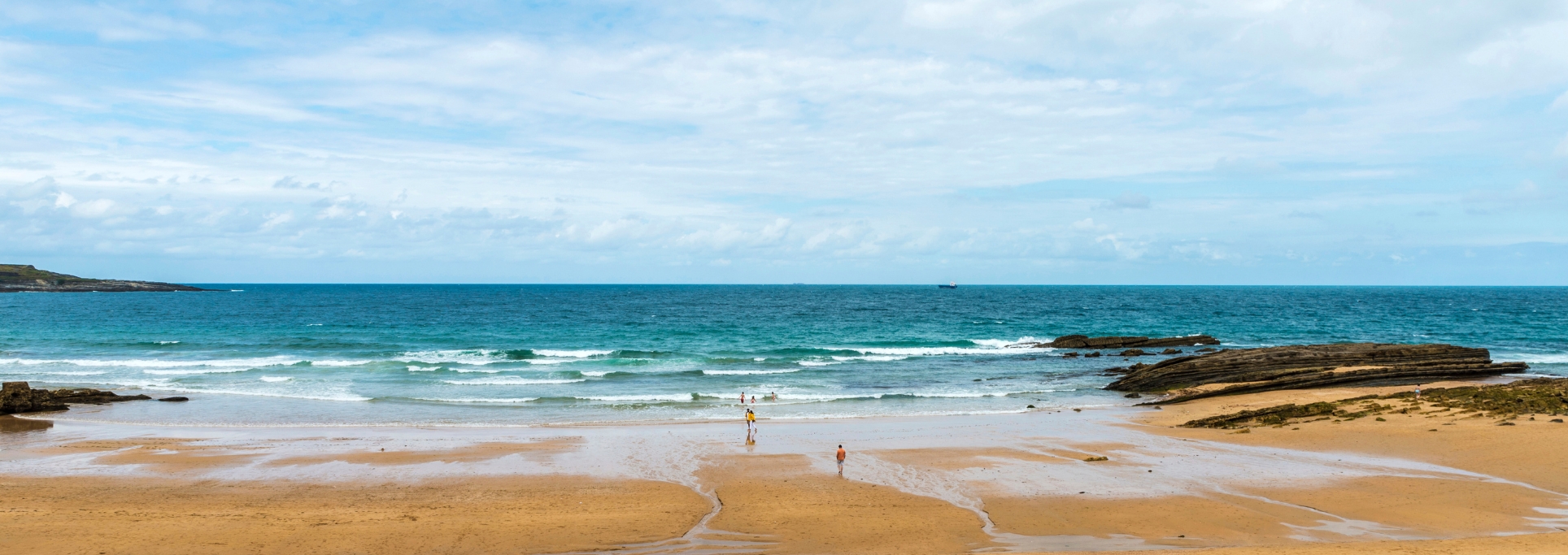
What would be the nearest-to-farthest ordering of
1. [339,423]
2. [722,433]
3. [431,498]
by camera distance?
[431,498] < [722,433] < [339,423]

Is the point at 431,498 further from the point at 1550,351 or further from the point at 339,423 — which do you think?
the point at 1550,351

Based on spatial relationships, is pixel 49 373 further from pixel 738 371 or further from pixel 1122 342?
pixel 1122 342

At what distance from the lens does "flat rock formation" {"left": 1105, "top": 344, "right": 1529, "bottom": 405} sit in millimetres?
34062

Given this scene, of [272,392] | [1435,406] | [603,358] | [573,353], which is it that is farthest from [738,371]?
[1435,406]

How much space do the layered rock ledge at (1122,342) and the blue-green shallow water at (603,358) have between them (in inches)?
159

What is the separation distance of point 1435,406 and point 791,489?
74.0 feet

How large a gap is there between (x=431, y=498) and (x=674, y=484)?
16.7ft

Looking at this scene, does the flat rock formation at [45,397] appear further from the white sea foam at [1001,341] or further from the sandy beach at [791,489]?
the white sea foam at [1001,341]

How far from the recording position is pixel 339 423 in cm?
2833

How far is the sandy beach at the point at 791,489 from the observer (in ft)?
45.9

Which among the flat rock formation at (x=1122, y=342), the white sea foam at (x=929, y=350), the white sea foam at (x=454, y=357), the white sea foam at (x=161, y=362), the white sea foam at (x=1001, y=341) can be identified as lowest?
the white sea foam at (x=161, y=362)

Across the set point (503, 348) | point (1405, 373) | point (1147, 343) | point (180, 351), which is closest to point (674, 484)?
point (1405, 373)

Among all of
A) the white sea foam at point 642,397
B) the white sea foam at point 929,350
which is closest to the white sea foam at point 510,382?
the white sea foam at point 642,397

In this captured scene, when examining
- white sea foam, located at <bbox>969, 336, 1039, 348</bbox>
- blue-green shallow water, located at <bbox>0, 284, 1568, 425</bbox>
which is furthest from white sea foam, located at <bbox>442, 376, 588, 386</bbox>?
white sea foam, located at <bbox>969, 336, 1039, 348</bbox>
